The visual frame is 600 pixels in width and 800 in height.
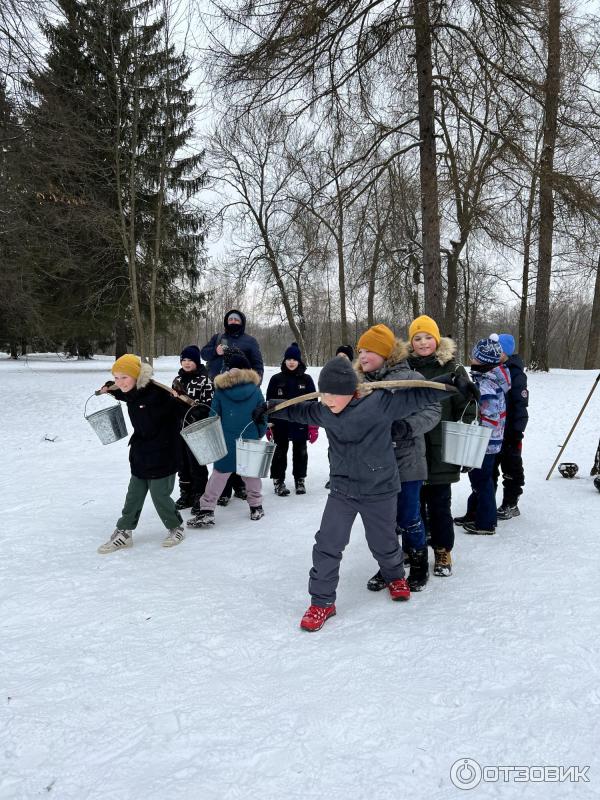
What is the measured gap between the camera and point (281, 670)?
249 cm

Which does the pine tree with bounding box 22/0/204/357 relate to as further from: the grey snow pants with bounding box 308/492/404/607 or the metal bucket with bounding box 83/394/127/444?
the grey snow pants with bounding box 308/492/404/607

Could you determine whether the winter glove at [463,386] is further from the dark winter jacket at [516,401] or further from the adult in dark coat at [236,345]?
the adult in dark coat at [236,345]

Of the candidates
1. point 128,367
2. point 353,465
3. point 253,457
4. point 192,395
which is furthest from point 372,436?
point 192,395

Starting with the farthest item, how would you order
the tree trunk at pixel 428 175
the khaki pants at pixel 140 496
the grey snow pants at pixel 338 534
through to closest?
the tree trunk at pixel 428 175
the khaki pants at pixel 140 496
the grey snow pants at pixel 338 534

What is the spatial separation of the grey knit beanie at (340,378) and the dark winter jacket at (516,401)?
2613 mm

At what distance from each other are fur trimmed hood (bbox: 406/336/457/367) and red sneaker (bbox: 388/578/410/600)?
5.25 feet

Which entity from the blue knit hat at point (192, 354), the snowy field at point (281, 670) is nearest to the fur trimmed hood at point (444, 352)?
the snowy field at point (281, 670)

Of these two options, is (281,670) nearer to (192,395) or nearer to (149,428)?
(149,428)

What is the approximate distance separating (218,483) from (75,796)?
3129 mm

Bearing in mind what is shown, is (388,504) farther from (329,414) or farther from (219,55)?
(219,55)

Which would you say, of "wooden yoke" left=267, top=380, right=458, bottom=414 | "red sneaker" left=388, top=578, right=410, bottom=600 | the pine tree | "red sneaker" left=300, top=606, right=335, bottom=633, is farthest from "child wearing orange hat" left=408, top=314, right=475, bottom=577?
the pine tree

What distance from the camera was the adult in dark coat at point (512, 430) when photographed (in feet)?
15.8

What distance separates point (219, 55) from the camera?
246 inches

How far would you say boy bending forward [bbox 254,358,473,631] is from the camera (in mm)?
2857
